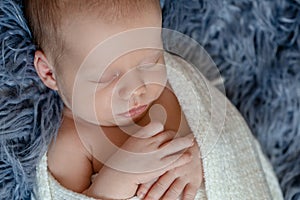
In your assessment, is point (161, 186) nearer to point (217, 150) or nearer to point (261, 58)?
point (217, 150)

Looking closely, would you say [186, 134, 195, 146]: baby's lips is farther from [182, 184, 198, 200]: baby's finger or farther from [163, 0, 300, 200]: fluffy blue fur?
[163, 0, 300, 200]: fluffy blue fur

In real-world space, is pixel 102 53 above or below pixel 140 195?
above

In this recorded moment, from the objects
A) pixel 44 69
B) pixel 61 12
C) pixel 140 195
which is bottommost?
pixel 140 195

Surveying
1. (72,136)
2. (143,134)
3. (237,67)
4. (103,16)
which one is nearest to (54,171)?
(72,136)

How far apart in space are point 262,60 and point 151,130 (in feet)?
1.33

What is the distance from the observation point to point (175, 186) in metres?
1.15

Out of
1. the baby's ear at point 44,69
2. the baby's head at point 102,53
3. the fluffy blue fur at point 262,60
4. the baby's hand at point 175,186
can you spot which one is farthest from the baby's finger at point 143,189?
the fluffy blue fur at point 262,60

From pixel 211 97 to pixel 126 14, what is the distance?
12.2 inches

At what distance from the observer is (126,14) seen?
1085mm

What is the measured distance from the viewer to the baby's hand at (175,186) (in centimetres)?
115

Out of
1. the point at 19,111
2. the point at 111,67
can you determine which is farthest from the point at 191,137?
the point at 19,111

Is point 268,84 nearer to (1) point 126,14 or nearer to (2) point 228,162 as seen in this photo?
(2) point 228,162

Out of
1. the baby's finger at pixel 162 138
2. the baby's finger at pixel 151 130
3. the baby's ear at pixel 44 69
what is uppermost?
the baby's ear at pixel 44 69

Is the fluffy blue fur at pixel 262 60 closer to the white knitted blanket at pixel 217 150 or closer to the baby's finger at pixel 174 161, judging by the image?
the white knitted blanket at pixel 217 150
